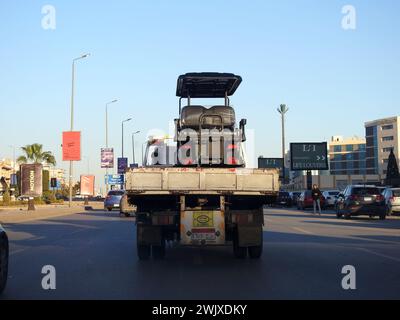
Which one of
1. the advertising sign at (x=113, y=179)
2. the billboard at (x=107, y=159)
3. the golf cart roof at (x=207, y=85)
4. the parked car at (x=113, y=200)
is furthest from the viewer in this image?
the advertising sign at (x=113, y=179)

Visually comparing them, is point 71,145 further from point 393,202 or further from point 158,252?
point 158,252

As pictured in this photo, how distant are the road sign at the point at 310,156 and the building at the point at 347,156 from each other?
108926 millimetres

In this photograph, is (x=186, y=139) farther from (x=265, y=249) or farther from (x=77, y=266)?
(x=77, y=266)

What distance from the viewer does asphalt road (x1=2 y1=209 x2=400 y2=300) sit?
8672mm

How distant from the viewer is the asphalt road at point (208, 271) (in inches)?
341

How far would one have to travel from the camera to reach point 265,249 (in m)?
14.7

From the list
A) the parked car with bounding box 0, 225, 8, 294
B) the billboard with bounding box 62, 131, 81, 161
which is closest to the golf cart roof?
the parked car with bounding box 0, 225, 8, 294

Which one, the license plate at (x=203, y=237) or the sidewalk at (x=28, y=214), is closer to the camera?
the license plate at (x=203, y=237)

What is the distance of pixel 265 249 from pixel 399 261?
11.4ft

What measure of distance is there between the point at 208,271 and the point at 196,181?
166 cm

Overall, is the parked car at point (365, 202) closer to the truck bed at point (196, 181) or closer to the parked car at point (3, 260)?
the truck bed at point (196, 181)

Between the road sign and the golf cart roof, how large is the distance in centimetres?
4360

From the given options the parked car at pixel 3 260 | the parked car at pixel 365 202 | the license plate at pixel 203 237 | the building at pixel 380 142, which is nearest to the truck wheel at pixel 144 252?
the license plate at pixel 203 237
